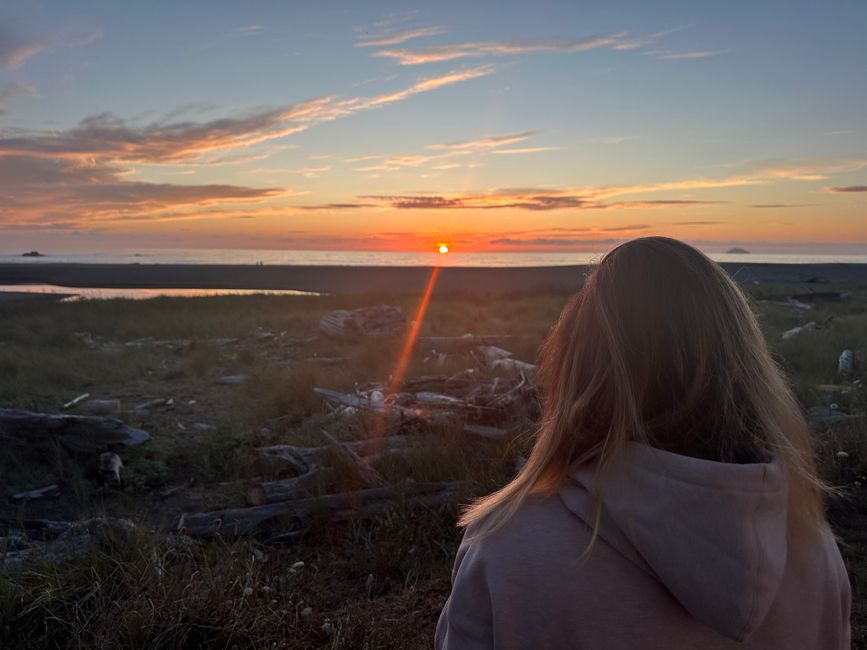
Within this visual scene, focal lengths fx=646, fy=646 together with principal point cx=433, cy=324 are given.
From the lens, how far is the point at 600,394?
140cm

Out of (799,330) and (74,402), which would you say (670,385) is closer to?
(74,402)

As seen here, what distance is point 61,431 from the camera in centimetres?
670

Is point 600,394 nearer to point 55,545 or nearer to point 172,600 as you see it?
point 172,600

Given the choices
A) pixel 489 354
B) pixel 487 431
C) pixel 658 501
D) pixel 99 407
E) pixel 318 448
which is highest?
pixel 658 501

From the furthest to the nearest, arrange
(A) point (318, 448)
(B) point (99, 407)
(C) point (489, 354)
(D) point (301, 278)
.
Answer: (D) point (301, 278), (C) point (489, 354), (B) point (99, 407), (A) point (318, 448)

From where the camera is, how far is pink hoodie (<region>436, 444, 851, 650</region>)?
117 centimetres

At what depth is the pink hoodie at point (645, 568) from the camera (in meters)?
1.17

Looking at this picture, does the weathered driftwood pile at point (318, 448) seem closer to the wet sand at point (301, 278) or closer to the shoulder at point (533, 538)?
the shoulder at point (533, 538)

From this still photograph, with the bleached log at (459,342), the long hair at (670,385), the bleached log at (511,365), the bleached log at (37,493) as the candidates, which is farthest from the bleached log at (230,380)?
the long hair at (670,385)

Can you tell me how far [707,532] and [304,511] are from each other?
4.27m

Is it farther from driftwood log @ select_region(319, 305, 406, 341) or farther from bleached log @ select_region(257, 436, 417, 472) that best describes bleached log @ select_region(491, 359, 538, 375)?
driftwood log @ select_region(319, 305, 406, 341)

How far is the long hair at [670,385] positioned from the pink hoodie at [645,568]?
8 centimetres

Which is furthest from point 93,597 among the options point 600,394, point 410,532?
point 600,394

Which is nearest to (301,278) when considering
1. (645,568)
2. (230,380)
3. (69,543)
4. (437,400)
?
(230,380)
